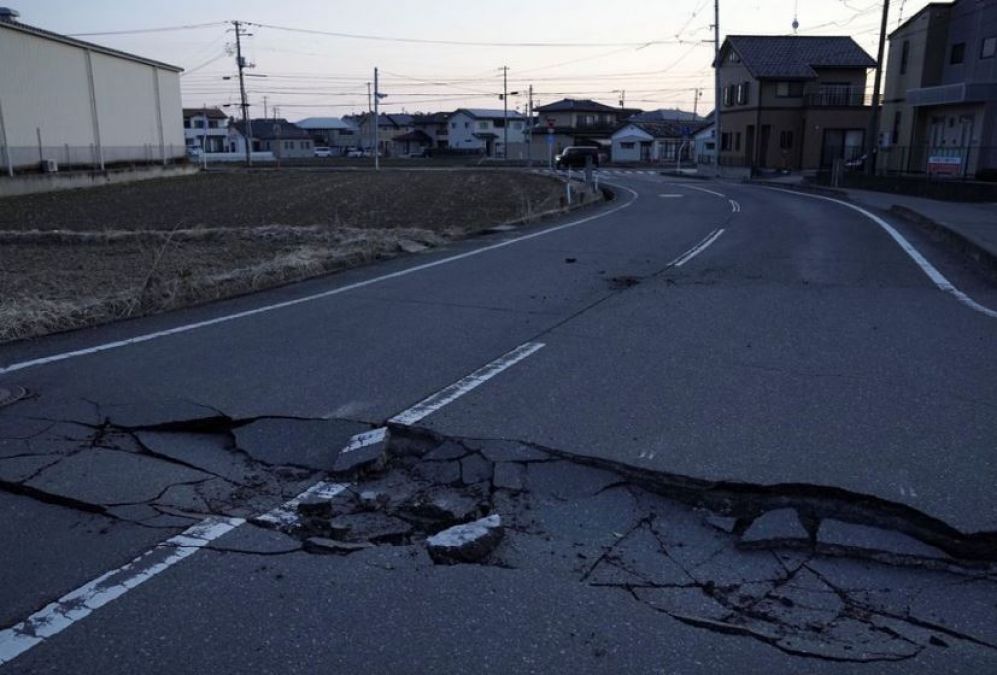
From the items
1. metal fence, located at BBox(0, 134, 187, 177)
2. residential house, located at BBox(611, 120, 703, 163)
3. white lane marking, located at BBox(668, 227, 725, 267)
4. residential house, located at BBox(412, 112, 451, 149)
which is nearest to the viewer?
white lane marking, located at BBox(668, 227, 725, 267)

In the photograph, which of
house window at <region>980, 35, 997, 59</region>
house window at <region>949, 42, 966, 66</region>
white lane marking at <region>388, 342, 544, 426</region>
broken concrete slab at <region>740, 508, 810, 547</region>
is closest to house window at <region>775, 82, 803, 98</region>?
house window at <region>949, 42, 966, 66</region>

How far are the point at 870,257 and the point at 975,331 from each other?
555 cm

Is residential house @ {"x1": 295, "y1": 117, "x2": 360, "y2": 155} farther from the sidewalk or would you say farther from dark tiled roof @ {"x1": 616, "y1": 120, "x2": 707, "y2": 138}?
the sidewalk

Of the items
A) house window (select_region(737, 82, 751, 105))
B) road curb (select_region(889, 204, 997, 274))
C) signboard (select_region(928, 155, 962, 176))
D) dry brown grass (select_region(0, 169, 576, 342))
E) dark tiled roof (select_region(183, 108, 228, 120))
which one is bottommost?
dry brown grass (select_region(0, 169, 576, 342))

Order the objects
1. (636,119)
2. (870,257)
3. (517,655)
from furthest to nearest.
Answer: (636,119) < (870,257) < (517,655)

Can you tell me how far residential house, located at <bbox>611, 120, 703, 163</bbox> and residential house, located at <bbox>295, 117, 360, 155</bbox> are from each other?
59.6 metres

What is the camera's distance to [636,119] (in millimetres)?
98188

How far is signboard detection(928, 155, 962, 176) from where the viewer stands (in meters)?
29.3

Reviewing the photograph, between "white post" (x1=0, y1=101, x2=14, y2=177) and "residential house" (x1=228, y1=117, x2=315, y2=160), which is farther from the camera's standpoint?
"residential house" (x1=228, y1=117, x2=315, y2=160)

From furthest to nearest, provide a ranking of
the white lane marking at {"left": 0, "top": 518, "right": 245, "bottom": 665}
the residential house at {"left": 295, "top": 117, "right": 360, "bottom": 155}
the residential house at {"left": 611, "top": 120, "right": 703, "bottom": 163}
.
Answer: the residential house at {"left": 295, "top": 117, "right": 360, "bottom": 155}, the residential house at {"left": 611, "top": 120, "right": 703, "bottom": 163}, the white lane marking at {"left": 0, "top": 518, "right": 245, "bottom": 665}

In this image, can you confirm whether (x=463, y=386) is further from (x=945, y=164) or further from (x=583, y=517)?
(x=945, y=164)

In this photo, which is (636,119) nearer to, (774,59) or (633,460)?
(774,59)

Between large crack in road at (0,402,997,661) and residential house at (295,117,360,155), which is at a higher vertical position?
residential house at (295,117,360,155)

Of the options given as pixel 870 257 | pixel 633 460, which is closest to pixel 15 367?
pixel 633 460
